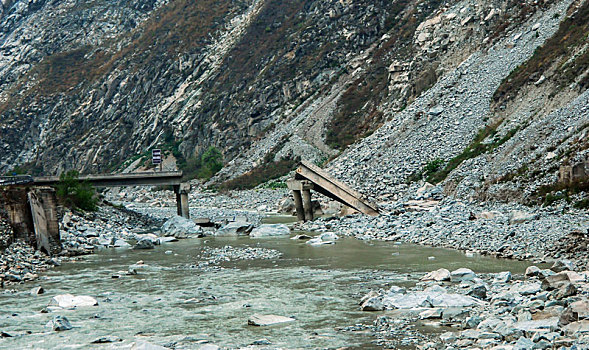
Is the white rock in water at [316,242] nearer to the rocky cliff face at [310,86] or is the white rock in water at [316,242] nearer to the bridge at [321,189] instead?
the bridge at [321,189]

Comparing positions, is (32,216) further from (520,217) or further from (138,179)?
(138,179)

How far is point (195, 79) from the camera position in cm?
10038

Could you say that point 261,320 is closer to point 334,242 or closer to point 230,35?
point 334,242

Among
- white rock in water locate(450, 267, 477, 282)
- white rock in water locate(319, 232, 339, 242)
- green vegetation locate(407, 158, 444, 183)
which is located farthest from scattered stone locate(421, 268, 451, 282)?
green vegetation locate(407, 158, 444, 183)

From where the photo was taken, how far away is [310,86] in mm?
79000

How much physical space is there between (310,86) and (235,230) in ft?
159

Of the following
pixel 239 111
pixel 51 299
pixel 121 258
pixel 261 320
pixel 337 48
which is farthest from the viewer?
pixel 239 111

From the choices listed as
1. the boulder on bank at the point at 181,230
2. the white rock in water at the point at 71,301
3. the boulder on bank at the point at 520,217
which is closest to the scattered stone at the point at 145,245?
the boulder on bank at the point at 181,230

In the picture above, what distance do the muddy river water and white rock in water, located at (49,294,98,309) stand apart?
0.26 metres

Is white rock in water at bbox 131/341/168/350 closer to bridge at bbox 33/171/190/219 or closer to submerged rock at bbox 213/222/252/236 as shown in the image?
submerged rock at bbox 213/222/252/236

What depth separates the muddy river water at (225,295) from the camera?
36.9 feet

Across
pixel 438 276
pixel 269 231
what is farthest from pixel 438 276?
pixel 269 231

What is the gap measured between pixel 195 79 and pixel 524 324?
310 ft

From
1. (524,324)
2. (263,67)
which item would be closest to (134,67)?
(263,67)
